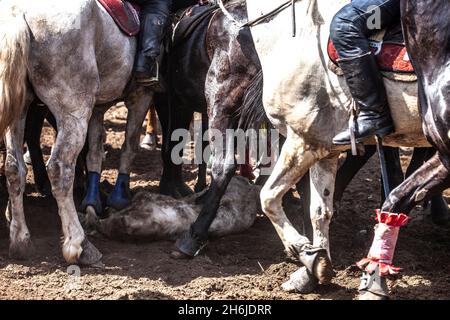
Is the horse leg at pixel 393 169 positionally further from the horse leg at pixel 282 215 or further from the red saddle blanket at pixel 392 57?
the red saddle blanket at pixel 392 57

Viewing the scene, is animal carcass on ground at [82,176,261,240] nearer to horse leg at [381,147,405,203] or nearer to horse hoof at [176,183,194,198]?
horse hoof at [176,183,194,198]

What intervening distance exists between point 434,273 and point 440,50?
2210mm

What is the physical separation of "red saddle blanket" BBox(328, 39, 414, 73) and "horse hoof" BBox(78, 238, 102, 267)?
2748 millimetres

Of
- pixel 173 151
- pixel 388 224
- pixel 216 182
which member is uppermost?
pixel 173 151

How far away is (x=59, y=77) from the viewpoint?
22.4 feet

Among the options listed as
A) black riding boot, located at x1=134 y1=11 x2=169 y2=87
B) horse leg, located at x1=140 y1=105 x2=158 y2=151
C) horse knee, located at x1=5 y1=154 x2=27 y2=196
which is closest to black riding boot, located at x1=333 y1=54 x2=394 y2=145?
black riding boot, located at x1=134 y1=11 x2=169 y2=87

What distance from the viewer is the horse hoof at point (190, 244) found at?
289 inches

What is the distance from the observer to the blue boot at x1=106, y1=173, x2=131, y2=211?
800cm

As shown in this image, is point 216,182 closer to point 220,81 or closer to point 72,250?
point 220,81

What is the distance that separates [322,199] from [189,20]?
7.26 ft

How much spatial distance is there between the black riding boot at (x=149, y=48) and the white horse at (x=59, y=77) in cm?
17

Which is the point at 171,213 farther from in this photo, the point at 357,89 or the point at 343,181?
the point at 357,89

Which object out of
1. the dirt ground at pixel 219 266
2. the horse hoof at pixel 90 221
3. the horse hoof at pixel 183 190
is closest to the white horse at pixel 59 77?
the dirt ground at pixel 219 266

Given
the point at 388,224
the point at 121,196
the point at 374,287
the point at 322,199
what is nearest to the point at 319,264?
the point at 322,199
